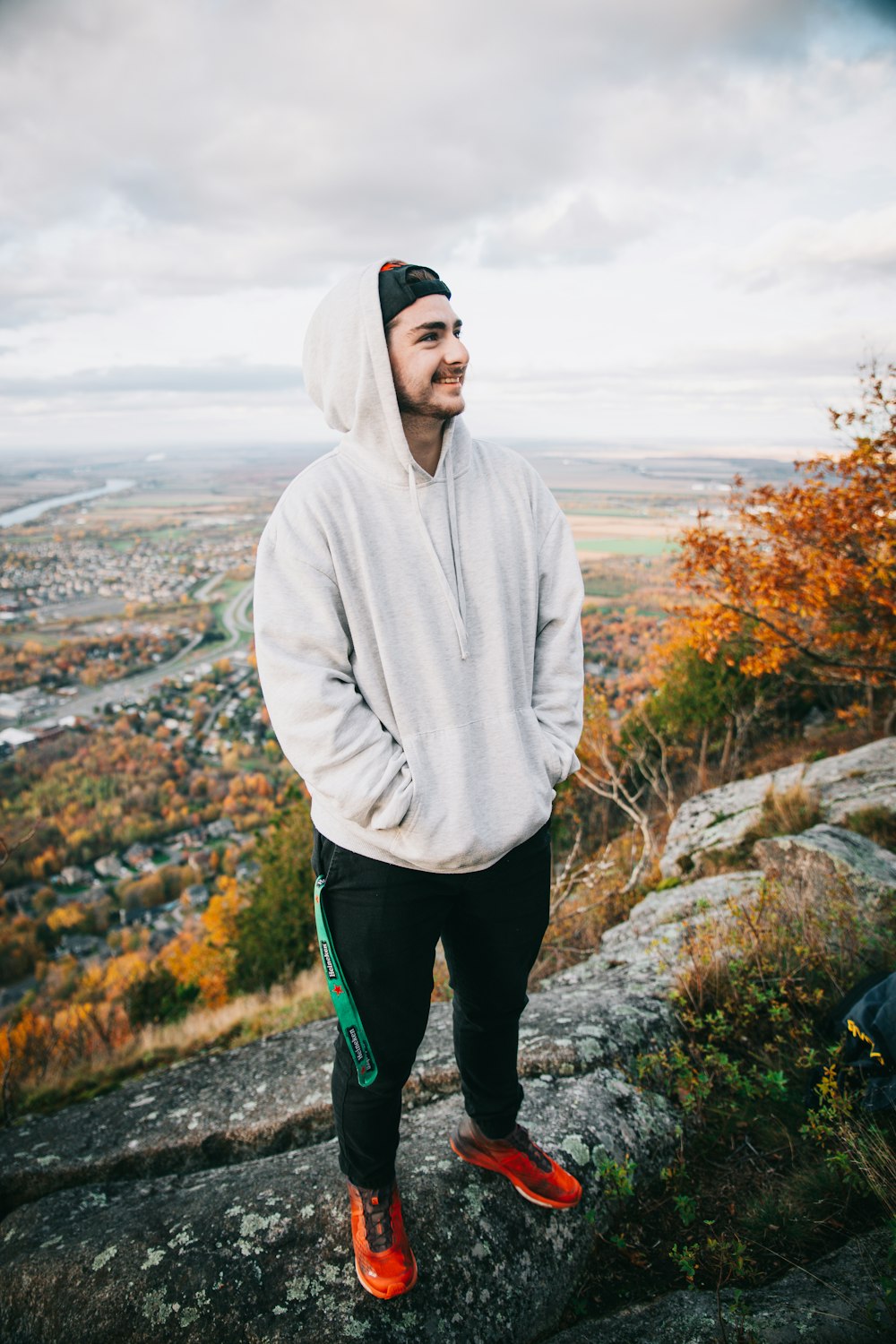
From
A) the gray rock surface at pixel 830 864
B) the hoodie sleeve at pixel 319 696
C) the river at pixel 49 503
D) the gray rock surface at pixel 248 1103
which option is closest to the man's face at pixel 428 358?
the hoodie sleeve at pixel 319 696

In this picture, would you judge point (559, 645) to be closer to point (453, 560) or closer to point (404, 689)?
point (453, 560)

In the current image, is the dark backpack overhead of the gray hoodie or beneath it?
beneath

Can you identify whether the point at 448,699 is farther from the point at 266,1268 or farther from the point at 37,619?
the point at 37,619

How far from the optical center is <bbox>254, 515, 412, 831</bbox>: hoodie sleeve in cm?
142

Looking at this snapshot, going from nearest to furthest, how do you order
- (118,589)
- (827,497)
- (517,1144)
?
(517,1144) < (827,497) < (118,589)

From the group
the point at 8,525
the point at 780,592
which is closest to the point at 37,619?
the point at 8,525

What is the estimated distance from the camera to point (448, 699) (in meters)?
1.57

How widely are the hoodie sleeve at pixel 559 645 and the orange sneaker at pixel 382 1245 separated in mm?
1253

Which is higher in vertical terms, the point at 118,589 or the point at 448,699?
the point at 448,699

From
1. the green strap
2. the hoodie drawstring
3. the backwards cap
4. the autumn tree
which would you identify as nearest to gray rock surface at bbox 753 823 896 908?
the green strap

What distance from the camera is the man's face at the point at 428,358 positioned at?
1557 mm

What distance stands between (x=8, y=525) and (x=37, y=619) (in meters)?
29.5

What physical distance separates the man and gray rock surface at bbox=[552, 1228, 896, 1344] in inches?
22.9

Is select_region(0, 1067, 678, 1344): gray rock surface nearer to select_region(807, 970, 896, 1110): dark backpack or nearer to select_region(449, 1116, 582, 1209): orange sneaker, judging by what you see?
select_region(449, 1116, 582, 1209): orange sneaker
